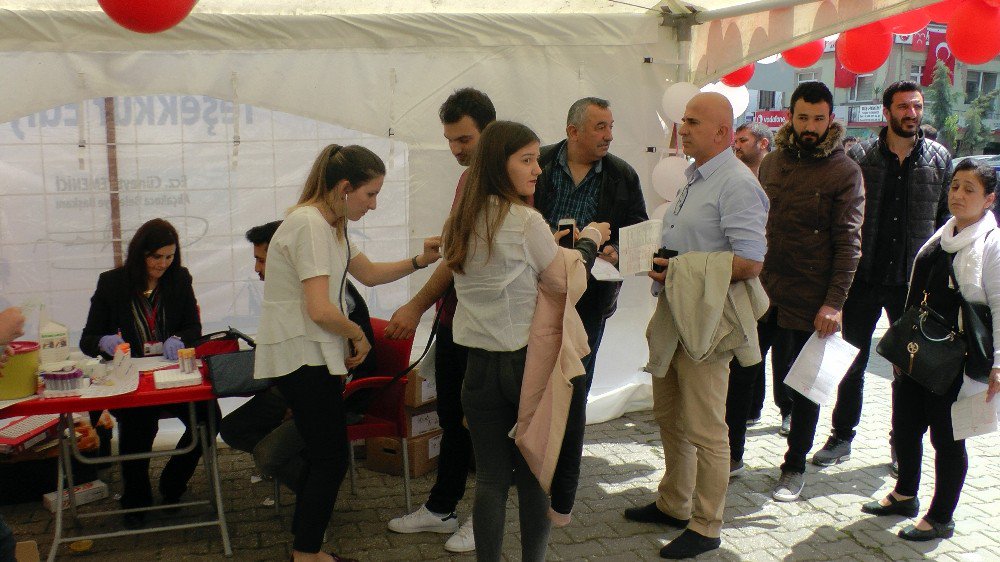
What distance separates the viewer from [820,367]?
3793mm

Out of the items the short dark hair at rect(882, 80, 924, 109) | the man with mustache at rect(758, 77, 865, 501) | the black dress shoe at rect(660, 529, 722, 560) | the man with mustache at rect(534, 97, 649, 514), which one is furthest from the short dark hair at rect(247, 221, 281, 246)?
the short dark hair at rect(882, 80, 924, 109)

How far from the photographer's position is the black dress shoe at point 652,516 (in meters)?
3.72

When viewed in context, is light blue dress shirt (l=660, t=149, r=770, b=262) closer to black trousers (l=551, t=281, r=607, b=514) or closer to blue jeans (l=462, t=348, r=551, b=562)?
black trousers (l=551, t=281, r=607, b=514)

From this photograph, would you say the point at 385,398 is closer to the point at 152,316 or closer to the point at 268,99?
the point at 152,316

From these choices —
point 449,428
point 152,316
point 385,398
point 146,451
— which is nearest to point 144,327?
point 152,316

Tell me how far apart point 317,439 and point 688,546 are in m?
1.58

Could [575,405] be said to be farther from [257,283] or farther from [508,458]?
[257,283]

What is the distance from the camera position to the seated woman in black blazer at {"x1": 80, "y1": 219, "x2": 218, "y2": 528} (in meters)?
3.75

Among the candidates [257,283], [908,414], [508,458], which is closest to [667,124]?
[908,414]

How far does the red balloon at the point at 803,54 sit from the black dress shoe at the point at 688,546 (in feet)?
12.7

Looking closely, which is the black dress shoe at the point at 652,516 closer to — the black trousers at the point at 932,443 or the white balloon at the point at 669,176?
the black trousers at the point at 932,443

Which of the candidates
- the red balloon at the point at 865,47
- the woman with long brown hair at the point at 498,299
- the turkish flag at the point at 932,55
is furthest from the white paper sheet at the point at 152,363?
the turkish flag at the point at 932,55

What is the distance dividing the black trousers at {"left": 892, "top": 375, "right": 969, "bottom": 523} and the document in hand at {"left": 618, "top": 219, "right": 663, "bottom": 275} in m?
1.44

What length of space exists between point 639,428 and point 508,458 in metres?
2.51
